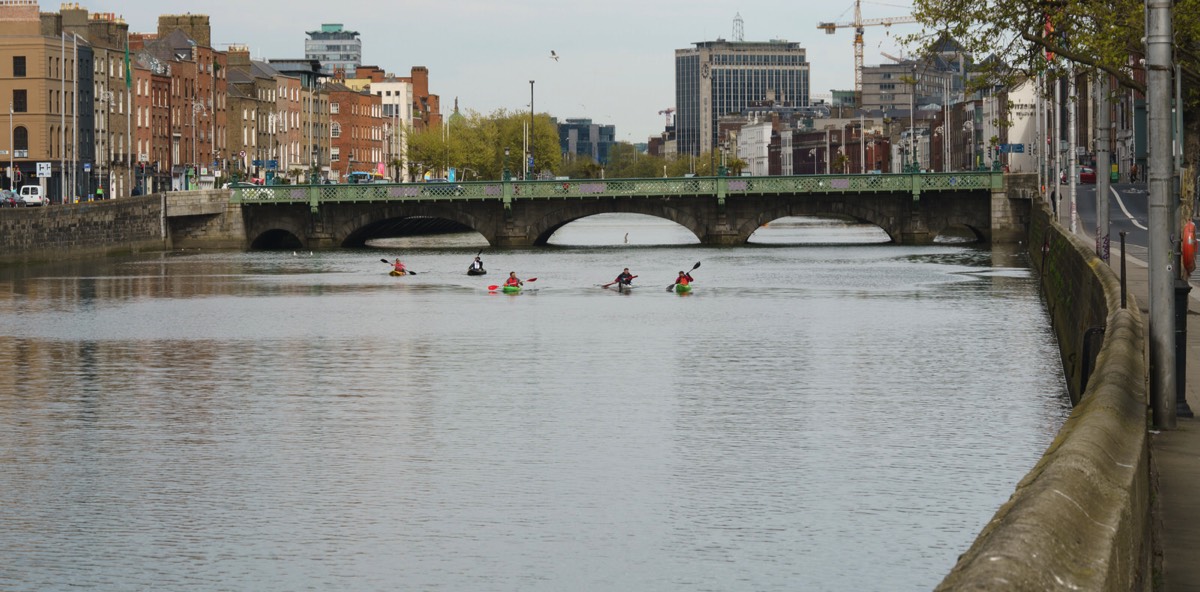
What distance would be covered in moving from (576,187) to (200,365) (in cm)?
7316

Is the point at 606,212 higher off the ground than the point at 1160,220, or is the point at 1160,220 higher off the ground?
the point at 606,212

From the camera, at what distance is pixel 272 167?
171m

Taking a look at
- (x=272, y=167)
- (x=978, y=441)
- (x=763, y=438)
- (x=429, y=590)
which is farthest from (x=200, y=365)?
(x=272, y=167)

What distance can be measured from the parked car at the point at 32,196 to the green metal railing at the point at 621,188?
42.3 ft

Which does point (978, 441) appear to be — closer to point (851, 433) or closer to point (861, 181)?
point (851, 433)

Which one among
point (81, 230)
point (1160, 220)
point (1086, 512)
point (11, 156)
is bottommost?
point (1086, 512)

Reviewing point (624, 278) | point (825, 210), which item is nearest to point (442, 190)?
point (825, 210)

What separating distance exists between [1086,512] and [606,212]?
355 ft

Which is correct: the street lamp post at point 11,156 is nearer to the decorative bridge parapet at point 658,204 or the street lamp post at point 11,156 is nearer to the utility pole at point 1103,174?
the decorative bridge parapet at point 658,204

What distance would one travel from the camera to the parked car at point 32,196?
353 ft

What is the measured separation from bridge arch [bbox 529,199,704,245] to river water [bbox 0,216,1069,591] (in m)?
51.5

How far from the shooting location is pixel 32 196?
365 feet

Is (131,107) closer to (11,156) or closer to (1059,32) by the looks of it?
(11,156)

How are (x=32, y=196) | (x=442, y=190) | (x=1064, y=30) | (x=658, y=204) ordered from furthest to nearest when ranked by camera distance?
(x=658, y=204) < (x=442, y=190) < (x=32, y=196) < (x=1064, y=30)
